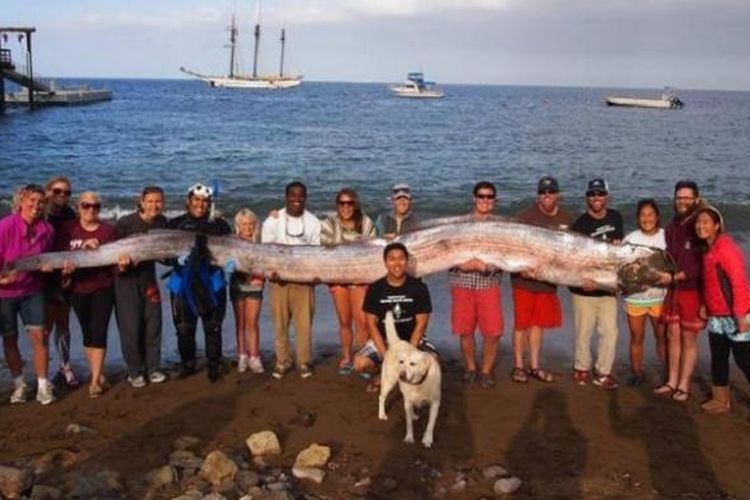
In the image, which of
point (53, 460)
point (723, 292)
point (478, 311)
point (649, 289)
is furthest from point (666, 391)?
point (53, 460)

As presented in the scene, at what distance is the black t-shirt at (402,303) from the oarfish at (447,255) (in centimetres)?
60

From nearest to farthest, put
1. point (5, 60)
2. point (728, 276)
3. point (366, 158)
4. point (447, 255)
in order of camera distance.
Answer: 1. point (728, 276)
2. point (447, 255)
3. point (366, 158)
4. point (5, 60)

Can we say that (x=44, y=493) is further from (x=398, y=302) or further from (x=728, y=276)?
(x=728, y=276)

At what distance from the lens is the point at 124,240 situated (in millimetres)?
7281

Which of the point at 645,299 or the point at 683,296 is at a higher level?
the point at 683,296

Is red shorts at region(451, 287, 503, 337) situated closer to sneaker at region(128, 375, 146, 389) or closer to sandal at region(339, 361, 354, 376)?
sandal at region(339, 361, 354, 376)

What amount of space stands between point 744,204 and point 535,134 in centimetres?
2910

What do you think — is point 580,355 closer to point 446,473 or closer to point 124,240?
point 446,473

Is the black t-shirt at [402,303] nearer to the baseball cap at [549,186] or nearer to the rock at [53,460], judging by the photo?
the baseball cap at [549,186]

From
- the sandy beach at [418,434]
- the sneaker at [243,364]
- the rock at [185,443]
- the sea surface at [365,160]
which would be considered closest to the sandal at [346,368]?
the sandy beach at [418,434]

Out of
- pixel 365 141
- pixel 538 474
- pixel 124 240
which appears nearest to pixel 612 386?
pixel 538 474

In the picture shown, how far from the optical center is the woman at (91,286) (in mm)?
7340

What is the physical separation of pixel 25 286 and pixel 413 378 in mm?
3565

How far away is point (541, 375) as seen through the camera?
7844 mm
